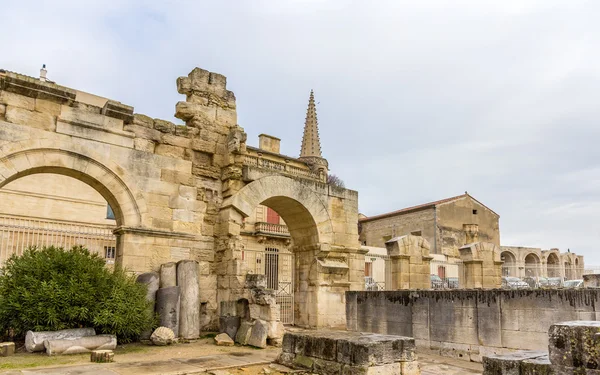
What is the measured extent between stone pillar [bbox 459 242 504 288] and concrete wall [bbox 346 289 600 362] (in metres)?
4.83

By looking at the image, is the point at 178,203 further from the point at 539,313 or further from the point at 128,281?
the point at 539,313

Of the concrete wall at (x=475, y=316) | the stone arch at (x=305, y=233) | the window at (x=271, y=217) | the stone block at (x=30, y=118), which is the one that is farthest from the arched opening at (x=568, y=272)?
the stone block at (x=30, y=118)

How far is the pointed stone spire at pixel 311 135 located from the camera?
104ft

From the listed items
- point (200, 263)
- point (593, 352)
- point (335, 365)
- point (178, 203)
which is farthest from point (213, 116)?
point (593, 352)

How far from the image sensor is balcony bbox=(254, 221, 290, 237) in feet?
74.4

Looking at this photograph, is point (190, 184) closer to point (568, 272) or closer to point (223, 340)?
point (223, 340)

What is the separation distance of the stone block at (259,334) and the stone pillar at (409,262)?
3.65 m

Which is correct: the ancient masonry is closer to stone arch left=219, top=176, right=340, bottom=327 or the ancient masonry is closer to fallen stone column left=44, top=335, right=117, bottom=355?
stone arch left=219, top=176, right=340, bottom=327

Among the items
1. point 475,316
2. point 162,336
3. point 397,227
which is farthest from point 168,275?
point 397,227

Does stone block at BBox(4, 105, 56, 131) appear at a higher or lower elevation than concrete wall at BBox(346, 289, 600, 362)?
higher

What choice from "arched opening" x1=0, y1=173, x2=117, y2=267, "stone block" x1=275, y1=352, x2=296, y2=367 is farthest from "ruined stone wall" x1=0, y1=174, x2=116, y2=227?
"stone block" x1=275, y1=352, x2=296, y2=367

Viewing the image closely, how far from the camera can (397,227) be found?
30.9 metres

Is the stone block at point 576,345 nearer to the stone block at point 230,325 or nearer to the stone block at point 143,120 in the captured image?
the stone block at point 230,325

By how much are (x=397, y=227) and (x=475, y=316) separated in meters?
24.7
